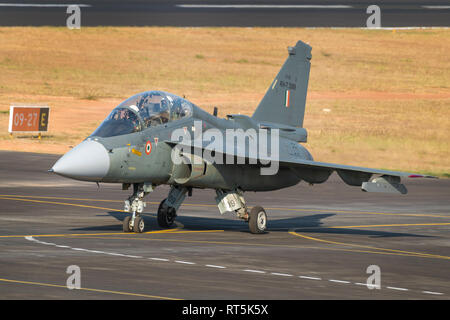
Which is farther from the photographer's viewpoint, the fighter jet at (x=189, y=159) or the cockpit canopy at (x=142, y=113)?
the cockpit canopy at (x=142, y=113)

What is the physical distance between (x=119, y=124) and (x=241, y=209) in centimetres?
479

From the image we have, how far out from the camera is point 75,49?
82562 millimetres

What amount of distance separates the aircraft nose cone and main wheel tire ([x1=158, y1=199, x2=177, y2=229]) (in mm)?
4368

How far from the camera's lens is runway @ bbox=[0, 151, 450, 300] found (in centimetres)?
1616

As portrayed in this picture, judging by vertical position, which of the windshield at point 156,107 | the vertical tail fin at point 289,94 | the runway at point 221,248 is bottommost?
the runway at point 221,248

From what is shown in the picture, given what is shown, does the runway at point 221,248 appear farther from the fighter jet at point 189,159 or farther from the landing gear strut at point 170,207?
the fighter jet at point 189,159

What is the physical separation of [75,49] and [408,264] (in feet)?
217

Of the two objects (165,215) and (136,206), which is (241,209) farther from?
(136,206)

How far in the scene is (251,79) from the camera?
76.3 metres

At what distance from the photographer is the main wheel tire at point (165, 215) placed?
2588 centimetres

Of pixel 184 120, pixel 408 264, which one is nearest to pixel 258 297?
pixel 408 264
